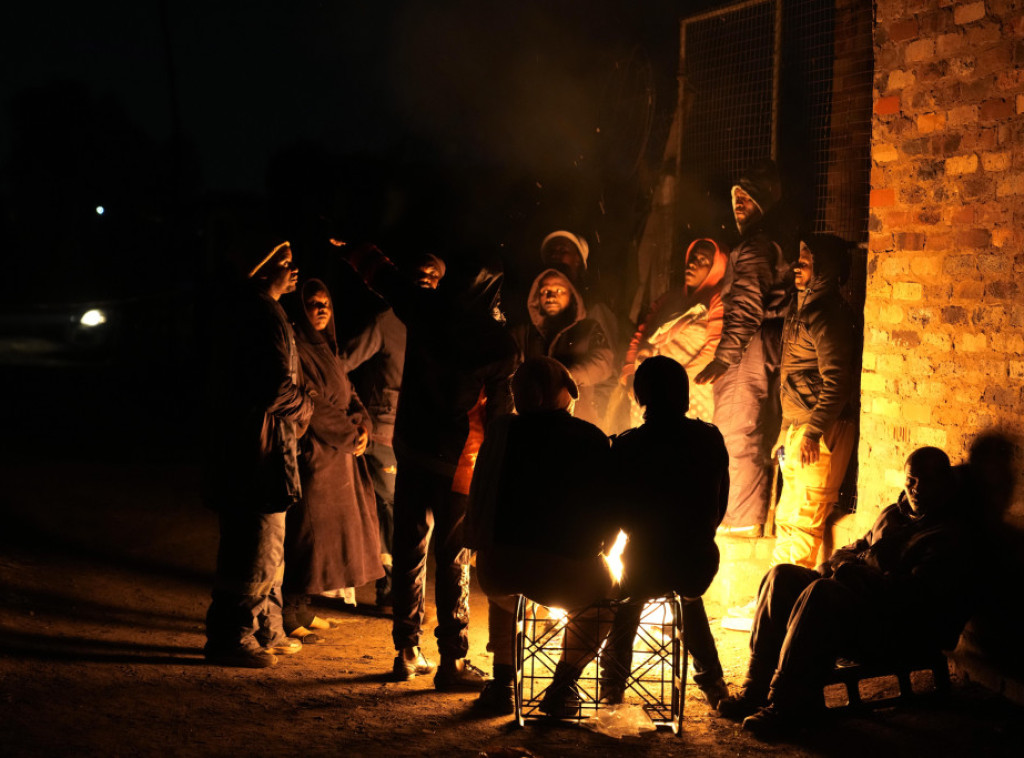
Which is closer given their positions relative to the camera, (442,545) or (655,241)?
(442,545)

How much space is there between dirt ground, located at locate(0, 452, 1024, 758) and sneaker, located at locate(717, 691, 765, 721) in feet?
0.24

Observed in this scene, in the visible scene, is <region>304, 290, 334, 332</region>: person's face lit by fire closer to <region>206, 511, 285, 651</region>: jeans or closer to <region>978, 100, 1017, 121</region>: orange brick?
<region>206, 511, 285, 651</region>: jeans

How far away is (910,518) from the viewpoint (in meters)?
4.96

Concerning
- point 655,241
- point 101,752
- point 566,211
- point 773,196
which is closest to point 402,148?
point 566,211

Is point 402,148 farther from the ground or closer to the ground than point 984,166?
farther from the ground

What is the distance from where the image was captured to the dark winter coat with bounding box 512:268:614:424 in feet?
23.5

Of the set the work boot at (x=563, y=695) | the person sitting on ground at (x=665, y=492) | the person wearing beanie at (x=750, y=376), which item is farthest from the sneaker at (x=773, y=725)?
the person wearing beanie at (x=750, y=376)

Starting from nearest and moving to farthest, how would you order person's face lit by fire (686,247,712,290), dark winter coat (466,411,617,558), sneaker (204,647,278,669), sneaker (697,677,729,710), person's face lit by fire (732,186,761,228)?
1. dark winter coat (466,411,617,558)
2. sneaker (697,677,729,710)
3. sneaker (204,647,278,669)
4. person's face lit by fire (732,186,761,228)
5. person's face lit by fire (686,247,712,290)

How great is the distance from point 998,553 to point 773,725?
1545 millimetres

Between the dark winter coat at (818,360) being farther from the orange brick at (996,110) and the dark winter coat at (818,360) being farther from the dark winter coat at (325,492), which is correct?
the dark winter coat at (325,492)

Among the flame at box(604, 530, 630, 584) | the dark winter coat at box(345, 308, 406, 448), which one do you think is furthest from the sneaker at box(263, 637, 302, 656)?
the flame at box(604, 530, 630, 584)

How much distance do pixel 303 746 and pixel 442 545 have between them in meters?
1.32

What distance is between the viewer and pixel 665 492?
179 inches

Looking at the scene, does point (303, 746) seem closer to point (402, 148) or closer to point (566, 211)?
point (566, 211)
